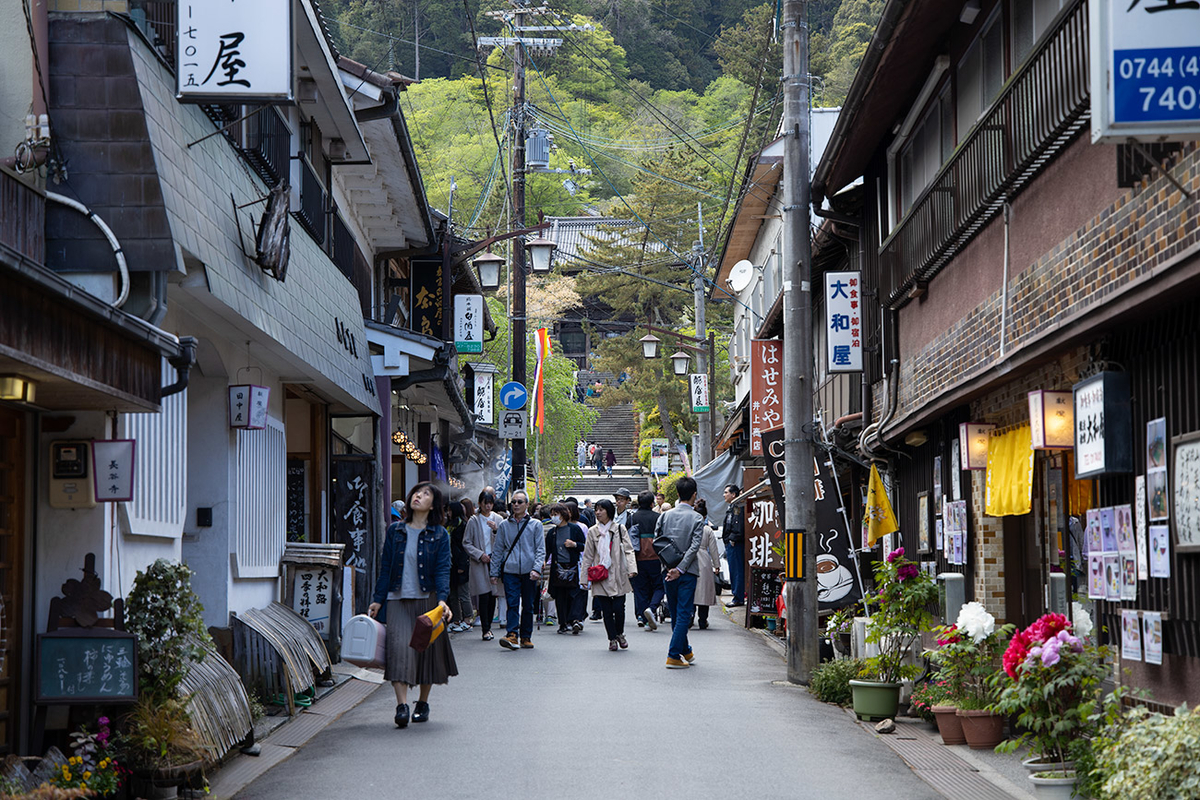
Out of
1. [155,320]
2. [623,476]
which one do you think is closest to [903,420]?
[155,320]

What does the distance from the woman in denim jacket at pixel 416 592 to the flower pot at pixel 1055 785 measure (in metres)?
5.38

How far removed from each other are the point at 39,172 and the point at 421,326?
17.1 metres

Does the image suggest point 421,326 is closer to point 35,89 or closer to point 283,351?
point 283,351

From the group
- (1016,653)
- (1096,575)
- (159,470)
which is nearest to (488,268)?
(159,470)

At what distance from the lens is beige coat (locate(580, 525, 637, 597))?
59.5 feet

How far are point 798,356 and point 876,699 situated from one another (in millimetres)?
4289

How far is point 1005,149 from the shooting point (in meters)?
10.3

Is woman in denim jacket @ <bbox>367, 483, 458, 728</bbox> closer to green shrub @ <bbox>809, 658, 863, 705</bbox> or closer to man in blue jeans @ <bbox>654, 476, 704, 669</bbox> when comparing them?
green shrub @ <bbox>809, 658, 863, 705</bbox>

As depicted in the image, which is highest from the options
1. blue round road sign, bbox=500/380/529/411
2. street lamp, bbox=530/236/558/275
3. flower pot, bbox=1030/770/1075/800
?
street lamp, bbox=530/236/558/275

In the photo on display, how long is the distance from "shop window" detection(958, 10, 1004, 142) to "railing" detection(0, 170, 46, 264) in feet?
24.4

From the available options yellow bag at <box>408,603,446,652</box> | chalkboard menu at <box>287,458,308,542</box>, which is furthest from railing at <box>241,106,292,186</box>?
chalkboard menu at <box>287,458,308,542</box>

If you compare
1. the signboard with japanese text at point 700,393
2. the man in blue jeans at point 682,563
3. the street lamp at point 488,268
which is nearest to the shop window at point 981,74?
the man in blue jeans at point 682,563

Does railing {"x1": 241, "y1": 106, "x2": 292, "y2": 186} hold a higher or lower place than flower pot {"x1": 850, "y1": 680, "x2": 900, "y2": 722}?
higher

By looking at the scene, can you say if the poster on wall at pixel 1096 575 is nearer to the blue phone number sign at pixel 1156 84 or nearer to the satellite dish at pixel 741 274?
the blue phone number sign at pixel 1156 84
